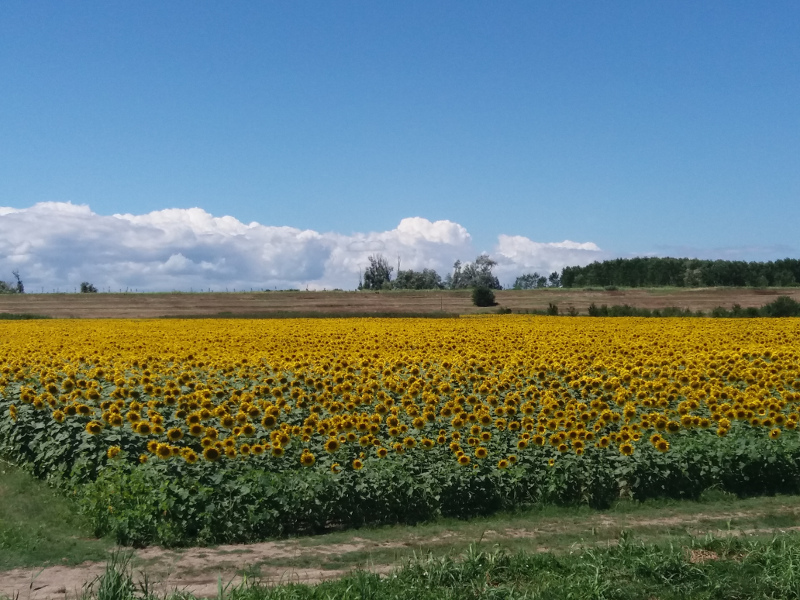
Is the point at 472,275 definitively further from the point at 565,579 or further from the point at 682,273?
the point at 565,579

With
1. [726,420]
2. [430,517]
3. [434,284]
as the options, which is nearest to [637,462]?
[726,420]

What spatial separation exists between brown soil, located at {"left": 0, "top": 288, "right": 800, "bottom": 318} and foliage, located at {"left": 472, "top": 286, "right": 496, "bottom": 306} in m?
0.91

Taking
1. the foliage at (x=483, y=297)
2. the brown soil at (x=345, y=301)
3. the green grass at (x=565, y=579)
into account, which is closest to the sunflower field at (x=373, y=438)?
the green grass at (x=565, y=579)

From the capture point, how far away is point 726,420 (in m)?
11.7

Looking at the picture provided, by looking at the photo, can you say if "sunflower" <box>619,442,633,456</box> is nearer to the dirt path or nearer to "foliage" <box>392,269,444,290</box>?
the dirt path

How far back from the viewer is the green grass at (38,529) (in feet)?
26.1

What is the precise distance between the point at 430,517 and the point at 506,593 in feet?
10.3

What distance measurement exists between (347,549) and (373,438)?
2279 mm

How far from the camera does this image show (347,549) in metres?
8.27

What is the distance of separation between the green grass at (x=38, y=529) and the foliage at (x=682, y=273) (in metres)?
114

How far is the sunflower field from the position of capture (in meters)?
9.12

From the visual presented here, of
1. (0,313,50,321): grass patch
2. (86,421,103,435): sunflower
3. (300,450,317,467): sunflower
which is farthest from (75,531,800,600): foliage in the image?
(0,313,50,321): grass patch

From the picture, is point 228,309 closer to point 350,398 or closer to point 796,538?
point 350,398

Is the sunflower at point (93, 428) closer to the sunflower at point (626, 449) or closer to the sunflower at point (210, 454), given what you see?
the sunflower at point (210, 454)
